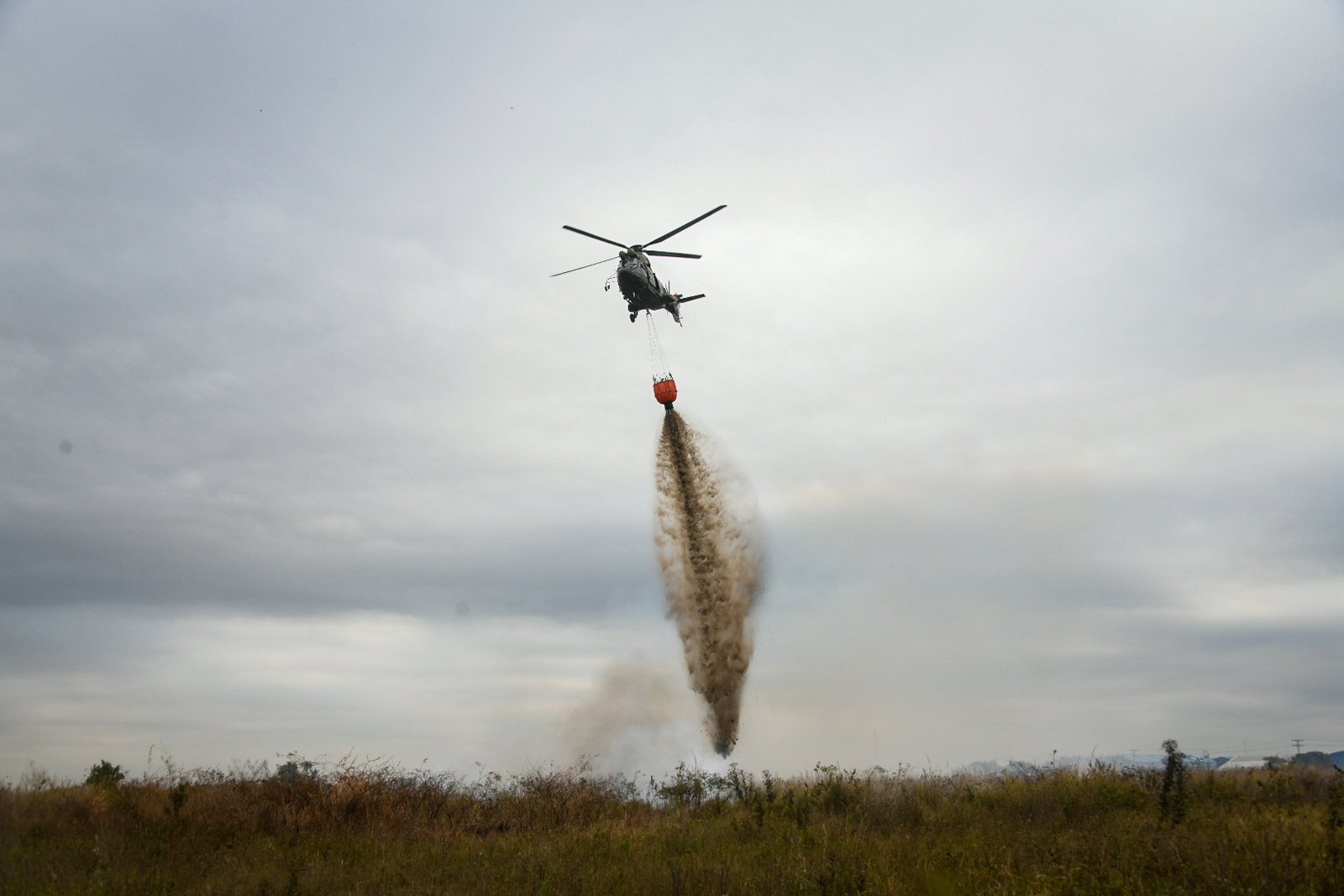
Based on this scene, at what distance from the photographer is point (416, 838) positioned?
17.8 metres

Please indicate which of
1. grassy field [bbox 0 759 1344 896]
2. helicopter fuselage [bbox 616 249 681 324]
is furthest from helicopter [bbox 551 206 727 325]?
grassy field [bbox 0 759 1344 896]

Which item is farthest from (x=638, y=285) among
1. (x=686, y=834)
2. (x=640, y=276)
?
(x=686, y=834)

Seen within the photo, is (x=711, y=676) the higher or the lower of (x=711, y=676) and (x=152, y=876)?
the higher

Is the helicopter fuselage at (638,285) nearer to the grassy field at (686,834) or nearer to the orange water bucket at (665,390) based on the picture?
the orange water bucket at (665,390)

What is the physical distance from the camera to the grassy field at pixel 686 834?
39.8 feet

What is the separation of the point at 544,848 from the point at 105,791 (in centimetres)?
1036

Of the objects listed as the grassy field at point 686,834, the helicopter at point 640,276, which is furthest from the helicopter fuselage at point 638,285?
the grassy field at point 686,834

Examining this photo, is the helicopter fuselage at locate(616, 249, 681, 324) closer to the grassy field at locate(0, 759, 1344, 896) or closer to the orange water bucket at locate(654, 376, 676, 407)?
the orange water bucket at locate(654, 376, 676, 407)

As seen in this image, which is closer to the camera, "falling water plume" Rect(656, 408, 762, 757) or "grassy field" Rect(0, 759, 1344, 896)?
"grassy field" Rect(0, 759, 1344, 896)

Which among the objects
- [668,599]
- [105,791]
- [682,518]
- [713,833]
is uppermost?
[682,518]

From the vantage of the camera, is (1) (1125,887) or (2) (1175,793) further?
(2) (1175,793)

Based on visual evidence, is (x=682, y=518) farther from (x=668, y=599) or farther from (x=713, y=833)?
(x=713, y=833)

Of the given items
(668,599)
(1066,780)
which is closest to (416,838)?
(1066,780)

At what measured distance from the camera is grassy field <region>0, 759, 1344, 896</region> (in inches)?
477
